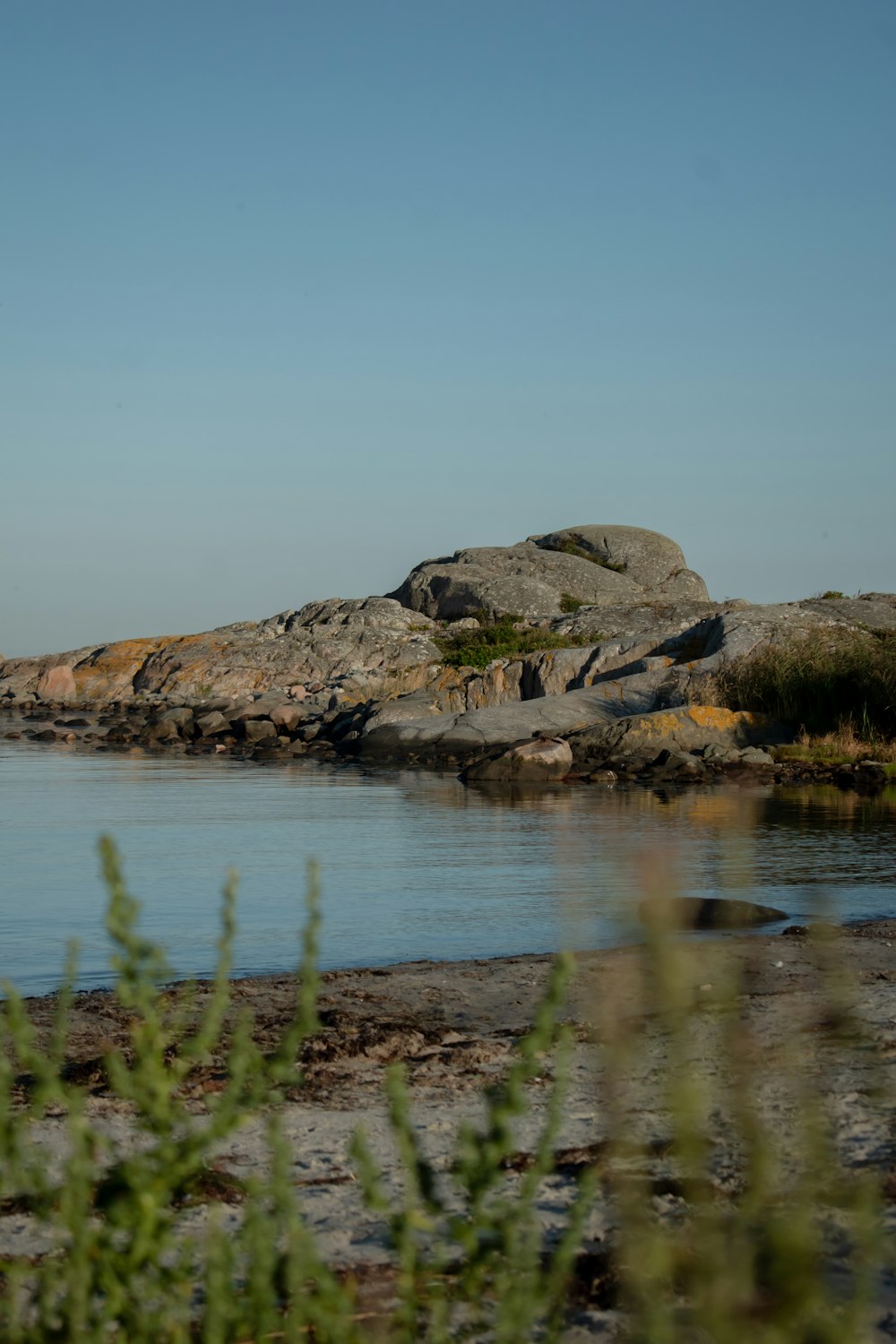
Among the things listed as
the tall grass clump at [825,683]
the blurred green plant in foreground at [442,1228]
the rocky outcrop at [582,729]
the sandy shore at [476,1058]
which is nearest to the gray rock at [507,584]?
the rocky outcrop at [582,729]

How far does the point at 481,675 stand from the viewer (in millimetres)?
36438

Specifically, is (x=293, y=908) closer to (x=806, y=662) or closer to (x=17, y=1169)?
(x=17, y=1169)

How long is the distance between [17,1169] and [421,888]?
10.6 meters

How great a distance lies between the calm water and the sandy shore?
0.63 metres

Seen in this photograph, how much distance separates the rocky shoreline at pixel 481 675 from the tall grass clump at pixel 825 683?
18.3 inches

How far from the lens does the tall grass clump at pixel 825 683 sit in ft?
88.2

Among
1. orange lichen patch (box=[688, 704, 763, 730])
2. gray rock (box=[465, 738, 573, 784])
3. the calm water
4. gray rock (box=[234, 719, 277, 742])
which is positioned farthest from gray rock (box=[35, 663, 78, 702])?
orange lichen patch (box=[688, 704, 763, 730])

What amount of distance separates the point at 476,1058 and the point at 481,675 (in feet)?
99.1

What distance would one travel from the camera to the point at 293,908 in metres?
12.0

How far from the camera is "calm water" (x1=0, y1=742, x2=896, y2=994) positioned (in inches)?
409

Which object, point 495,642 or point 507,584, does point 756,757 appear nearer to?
point 495,642

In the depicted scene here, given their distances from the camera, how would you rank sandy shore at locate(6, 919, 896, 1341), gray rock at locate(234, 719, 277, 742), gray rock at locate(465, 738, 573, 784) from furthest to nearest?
gray rock at locate(234, 719, 277, 742)
gray rock at locate(465, 738, 573, 784)
sandy shore at locate(6, 919, 896, 1341)

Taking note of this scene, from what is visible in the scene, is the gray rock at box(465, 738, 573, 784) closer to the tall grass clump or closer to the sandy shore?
the tall grass clump

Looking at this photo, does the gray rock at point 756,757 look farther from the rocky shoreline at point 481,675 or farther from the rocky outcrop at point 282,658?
the rocky outcrop at point 282,658
